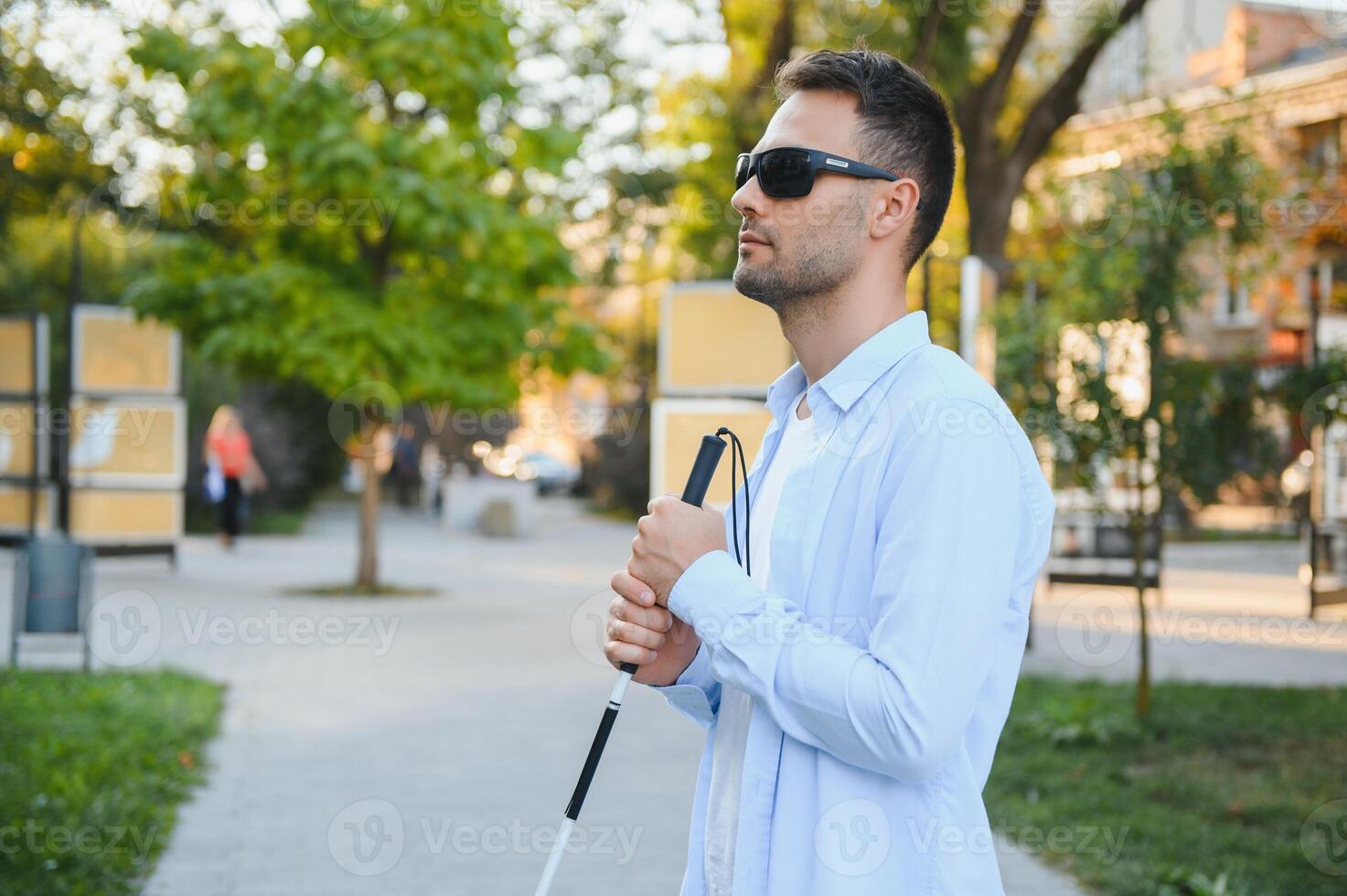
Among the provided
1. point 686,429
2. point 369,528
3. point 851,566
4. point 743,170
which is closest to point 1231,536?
point 369,528

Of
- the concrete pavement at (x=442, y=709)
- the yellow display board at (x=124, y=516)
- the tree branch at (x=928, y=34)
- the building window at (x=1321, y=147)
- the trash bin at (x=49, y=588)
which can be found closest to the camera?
the concrete pavement at (x=442, y=709)

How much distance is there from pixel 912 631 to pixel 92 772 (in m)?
5.91

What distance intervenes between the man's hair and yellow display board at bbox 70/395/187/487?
15.8 meters

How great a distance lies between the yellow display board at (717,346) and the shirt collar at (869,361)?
322 inches

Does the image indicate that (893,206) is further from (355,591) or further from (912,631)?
(355,591)

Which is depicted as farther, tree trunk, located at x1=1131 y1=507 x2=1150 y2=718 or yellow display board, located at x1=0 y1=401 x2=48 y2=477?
yellow display board, located at x1=0 y1=401 x2=48 y2=477

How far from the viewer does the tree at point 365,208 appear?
13.2 meters

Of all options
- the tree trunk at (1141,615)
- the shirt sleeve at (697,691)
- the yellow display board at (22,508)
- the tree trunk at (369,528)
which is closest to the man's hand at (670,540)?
the shirt sleeve at (697,691)

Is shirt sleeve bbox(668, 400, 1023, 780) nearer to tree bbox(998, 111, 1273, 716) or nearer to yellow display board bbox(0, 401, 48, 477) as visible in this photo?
tree bbox(998, 111, 1273, 716)

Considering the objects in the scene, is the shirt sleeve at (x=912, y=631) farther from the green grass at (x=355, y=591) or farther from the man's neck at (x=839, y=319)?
the green grass at (x=355, y=591)

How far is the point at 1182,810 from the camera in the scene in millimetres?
6383

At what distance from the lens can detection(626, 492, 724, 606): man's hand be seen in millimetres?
1819

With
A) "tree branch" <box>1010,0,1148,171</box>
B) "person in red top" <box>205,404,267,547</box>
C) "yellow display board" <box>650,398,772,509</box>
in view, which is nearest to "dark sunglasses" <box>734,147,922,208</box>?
"yellow display board" <box>650,398,772,509</box>

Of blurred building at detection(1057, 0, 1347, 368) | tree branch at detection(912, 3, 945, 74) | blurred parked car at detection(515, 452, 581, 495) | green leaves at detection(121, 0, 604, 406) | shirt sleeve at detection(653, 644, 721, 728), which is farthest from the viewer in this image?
blurred parked car at detection(515, 452, 581, 495)
